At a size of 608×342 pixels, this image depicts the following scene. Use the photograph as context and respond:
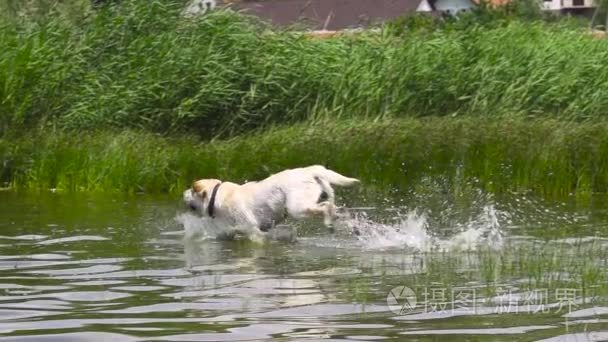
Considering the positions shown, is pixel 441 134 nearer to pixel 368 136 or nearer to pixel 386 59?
pixel 368 136

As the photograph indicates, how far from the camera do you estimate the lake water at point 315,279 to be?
6.80m

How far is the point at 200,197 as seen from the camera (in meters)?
11.2

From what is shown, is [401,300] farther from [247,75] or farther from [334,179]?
[247,75]

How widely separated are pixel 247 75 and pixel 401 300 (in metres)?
11.9

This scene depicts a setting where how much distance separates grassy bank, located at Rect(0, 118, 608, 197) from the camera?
15.4m

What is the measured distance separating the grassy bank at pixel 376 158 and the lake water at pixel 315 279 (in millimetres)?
2174

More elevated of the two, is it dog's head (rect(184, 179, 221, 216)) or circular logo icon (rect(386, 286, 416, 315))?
dog's head (rect(184, 179, 221, 216))

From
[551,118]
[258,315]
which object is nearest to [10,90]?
[551,118]

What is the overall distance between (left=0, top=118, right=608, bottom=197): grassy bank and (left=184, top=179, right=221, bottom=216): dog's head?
4050mm

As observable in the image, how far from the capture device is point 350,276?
8711 mm

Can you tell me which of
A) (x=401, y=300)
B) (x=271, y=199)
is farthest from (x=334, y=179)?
(x=401, y=300)

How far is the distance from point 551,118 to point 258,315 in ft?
35.2

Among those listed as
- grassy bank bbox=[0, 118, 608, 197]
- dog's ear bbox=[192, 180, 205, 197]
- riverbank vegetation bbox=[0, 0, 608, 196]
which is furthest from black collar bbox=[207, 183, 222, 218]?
riverbank vegetation bbox=[0, 0, 608, 196]
